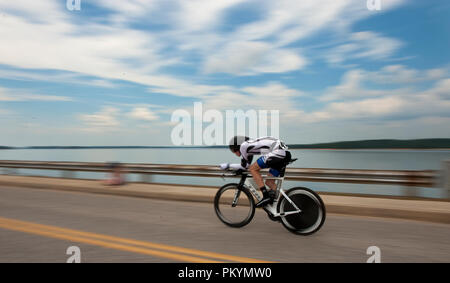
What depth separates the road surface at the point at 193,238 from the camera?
4527 mm

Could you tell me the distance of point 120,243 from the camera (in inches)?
201

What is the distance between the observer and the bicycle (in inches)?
217

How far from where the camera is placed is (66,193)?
11117 millimetres

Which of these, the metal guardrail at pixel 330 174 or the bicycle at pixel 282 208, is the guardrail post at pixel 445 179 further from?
the bicycle at pixel 282 208

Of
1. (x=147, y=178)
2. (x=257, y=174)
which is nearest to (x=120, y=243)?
(x=257, y=174)

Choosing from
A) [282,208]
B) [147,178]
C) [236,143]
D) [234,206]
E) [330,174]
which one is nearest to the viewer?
[282,208]

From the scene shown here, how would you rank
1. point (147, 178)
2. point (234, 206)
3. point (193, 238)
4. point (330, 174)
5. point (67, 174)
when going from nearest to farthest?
point (193, 238) → point (234, 206) → point (330, 174) → point (147, 178) → point (67, 174)

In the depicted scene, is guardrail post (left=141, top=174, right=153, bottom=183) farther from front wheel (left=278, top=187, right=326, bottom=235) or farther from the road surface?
front wheel (left=278, top=187, right=326, bottom=235)

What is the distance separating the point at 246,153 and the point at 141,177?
9571mm

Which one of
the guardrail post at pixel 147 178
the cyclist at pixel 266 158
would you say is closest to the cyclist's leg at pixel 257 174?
the cyclist at pixel 266 158

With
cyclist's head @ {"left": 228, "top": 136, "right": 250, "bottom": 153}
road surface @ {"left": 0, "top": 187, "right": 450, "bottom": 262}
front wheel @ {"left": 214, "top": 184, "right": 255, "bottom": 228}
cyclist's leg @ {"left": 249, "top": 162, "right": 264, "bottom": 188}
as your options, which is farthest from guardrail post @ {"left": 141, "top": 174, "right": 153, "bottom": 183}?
cyclist's leg @ {"left": 249, "top": 162, "right": 264, "bottom": 188}

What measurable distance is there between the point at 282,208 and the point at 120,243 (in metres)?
2.67

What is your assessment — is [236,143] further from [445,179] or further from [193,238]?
[445,179]
